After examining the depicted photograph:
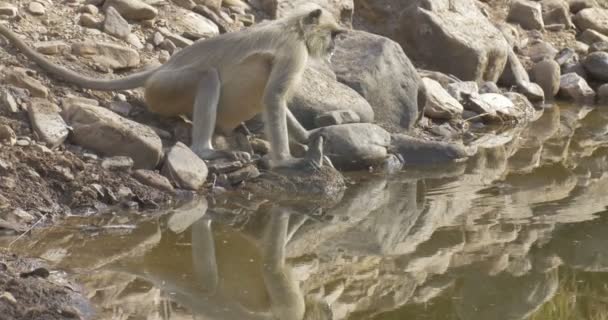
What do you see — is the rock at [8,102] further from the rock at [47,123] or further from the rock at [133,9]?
the rock at [133,9]

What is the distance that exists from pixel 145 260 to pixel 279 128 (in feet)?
7.91

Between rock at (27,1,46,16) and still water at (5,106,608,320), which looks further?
rock at (27,1,46,16)

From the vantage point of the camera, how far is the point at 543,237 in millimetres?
7508

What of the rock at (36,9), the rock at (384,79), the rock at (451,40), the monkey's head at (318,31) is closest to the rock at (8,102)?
the rock at (36,9)

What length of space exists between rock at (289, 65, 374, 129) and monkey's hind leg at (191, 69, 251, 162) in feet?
4.02

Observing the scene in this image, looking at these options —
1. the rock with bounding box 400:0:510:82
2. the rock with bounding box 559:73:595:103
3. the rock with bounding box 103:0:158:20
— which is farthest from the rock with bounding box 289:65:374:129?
the rock with bounding box 559:73:595:103

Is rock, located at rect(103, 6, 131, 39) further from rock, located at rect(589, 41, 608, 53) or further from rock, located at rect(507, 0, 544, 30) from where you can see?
rock, located at rect(589, 41, 608, 53)

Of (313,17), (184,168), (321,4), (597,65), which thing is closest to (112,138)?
(184,168)

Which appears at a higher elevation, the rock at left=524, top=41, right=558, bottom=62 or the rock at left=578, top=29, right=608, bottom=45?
the rock at left=524, top=41, right=558, bottom=62

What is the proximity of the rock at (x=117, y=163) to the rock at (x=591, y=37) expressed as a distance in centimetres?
986

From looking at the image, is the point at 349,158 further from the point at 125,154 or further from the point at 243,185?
the point at 125,154

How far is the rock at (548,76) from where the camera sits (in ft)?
47.5

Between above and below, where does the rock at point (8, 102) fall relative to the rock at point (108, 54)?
above

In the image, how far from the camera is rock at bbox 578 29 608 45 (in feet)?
53.7
